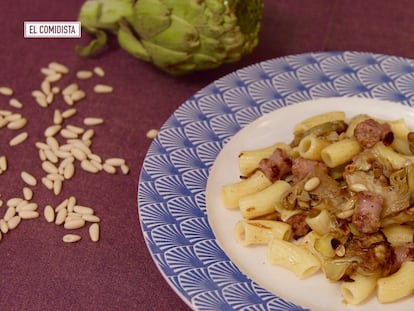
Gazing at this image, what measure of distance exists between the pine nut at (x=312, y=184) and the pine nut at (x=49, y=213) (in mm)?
561

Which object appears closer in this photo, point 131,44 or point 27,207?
point 27,207

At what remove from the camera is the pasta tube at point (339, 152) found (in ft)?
4.72

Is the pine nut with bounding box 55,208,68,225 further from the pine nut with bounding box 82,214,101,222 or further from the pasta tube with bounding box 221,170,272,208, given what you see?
the pasta tube with bounding box 221,170,272,208

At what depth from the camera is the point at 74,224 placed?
59.7 inches

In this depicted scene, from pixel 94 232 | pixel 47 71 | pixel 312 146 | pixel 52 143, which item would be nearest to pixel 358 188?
pixel 312 146

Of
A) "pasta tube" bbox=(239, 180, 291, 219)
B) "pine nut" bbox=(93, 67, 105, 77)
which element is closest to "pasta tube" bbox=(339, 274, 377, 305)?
"pasta tube" bbox=(239, 180, 291, 219)

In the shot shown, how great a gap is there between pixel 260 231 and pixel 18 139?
27.6 inches

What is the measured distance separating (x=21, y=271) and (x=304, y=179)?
23.9 inches

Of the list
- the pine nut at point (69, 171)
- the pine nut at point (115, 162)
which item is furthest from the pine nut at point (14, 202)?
the pine nut at point (115, 162)

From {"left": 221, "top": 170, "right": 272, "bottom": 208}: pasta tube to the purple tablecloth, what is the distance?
0.20 meters

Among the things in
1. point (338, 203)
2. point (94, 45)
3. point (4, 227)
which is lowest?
point (4, 227)

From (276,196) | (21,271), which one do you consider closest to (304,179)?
(276,196)

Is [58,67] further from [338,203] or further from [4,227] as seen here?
[338,203]

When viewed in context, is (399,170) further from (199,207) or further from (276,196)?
(199,207)
